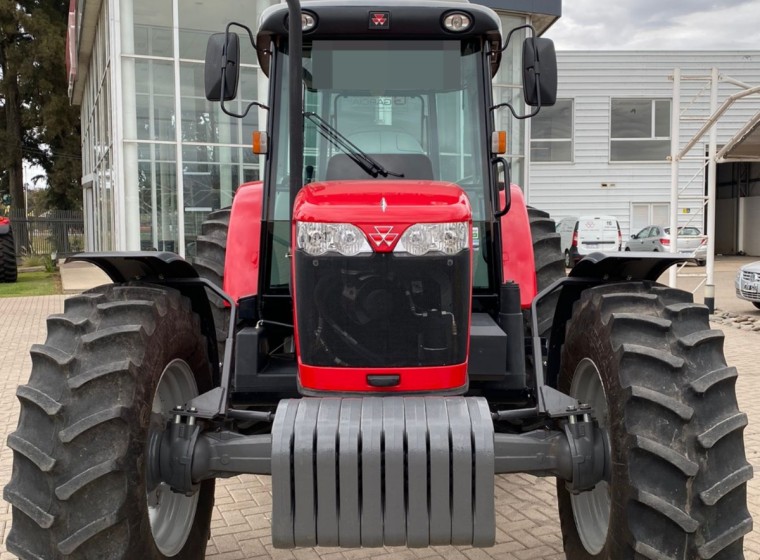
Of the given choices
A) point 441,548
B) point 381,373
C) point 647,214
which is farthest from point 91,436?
point 647,214

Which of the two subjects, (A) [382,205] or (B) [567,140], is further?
(B) [567,140]

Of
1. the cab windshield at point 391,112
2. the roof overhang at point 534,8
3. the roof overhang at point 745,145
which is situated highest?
the roof overhang at point 534,8

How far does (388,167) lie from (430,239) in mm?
794

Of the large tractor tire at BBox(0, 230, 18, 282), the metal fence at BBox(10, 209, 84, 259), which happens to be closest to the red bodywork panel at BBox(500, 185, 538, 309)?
the large tractor tire at BBox(0, 230, 18, 282)

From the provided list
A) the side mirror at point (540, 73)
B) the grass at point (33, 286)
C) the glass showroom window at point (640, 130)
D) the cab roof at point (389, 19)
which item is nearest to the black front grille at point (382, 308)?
the side mirror at point (540, 73)

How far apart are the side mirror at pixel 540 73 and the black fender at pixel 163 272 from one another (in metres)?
1.66

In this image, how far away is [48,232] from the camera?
33.4 m

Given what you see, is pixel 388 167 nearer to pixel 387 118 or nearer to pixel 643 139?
pixel 387 118

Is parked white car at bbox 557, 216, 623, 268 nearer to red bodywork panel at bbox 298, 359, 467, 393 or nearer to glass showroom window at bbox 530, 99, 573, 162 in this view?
glass showroom window at bbox 530, 99, 573, 162

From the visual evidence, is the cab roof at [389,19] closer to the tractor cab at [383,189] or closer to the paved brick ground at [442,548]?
the tractor cab at [383,189]

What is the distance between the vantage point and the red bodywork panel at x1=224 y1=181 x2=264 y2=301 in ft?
14.9

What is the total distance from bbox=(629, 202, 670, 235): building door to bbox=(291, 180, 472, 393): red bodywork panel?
27.4 metres

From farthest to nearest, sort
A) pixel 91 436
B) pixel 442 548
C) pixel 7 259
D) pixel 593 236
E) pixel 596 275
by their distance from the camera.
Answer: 1. pixel 593 236
2. pixel 7 259
3. pixel 442 548
4. pixel 596 275
5. pixel 91 436

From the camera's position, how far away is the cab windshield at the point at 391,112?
3768mm
